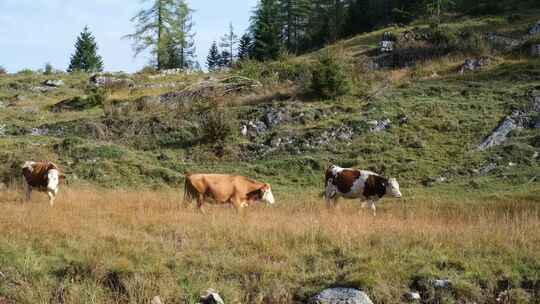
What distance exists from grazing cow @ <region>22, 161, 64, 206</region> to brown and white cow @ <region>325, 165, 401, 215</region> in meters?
7.75

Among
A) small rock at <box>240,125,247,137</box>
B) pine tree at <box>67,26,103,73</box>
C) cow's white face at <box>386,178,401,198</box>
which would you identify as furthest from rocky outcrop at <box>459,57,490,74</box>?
pine tree at <box>67,26,103,73</box>

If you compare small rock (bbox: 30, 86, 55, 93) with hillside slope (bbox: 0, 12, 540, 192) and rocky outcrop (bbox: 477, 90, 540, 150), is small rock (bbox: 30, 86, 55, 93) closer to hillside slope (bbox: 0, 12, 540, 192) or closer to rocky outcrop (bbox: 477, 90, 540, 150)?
hillside slope (bbox: 0, 12, 540, 192)

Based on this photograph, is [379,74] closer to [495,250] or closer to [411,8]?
[495,250]

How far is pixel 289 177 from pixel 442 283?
12.3m

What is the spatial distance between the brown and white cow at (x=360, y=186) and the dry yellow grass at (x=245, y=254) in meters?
2.66

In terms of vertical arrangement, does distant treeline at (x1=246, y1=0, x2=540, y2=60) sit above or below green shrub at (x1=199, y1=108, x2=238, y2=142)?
above

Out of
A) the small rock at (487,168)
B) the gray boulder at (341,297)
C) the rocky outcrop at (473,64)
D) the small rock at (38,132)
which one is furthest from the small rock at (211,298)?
the rocky outcrop at (473,64)

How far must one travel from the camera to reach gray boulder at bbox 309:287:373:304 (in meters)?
8.15

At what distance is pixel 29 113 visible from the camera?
32.2m

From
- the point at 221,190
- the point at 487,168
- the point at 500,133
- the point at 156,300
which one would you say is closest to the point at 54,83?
the point at 221,190

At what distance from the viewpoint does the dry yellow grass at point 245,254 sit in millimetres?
8680

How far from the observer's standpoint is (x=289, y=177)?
2070 centimetres

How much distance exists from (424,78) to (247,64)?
1097 cm

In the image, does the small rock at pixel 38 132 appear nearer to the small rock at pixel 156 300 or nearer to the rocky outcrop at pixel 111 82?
the rocky outcrop at pixel 111 82
